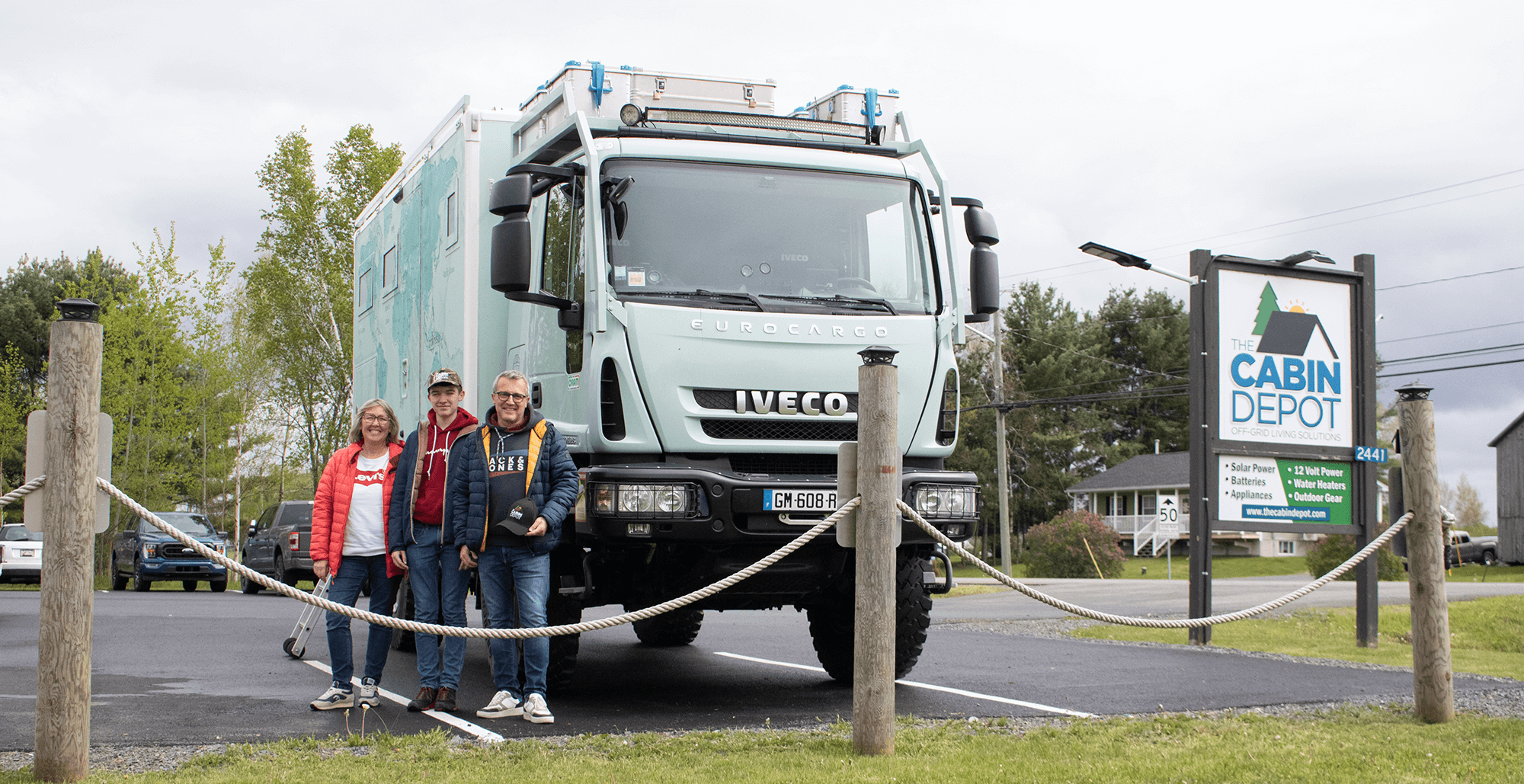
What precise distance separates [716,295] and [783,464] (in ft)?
3.27

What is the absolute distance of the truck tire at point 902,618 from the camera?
26.9 ft

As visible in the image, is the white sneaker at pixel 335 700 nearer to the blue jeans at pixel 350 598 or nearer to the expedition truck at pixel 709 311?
the blue jeans at pixel 350 598

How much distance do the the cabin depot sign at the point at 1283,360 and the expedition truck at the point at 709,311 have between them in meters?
5.02

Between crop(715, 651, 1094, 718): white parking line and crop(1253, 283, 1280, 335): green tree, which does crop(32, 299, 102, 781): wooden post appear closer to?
crop(715, 651, 1094, 718): white parking line

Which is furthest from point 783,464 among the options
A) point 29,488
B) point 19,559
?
point 19,559

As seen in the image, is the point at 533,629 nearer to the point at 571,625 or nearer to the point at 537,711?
the point at 571,625

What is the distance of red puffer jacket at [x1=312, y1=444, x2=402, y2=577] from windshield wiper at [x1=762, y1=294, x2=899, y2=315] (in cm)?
239

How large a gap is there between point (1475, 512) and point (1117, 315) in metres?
34.7

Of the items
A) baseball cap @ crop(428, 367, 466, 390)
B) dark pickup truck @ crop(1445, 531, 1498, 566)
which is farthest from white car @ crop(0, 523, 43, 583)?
dark pickup truck @ crop(1445, 531, 1498, 566)

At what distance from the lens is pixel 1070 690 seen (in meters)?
8.59

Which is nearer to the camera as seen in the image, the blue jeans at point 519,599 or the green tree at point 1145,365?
the blue jeans at point 519,599

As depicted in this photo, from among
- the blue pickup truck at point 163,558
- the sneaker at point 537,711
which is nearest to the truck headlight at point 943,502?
the sneaker at point 537,711

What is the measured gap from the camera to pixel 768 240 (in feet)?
24.8

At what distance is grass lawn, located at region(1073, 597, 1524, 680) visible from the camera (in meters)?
11.0
